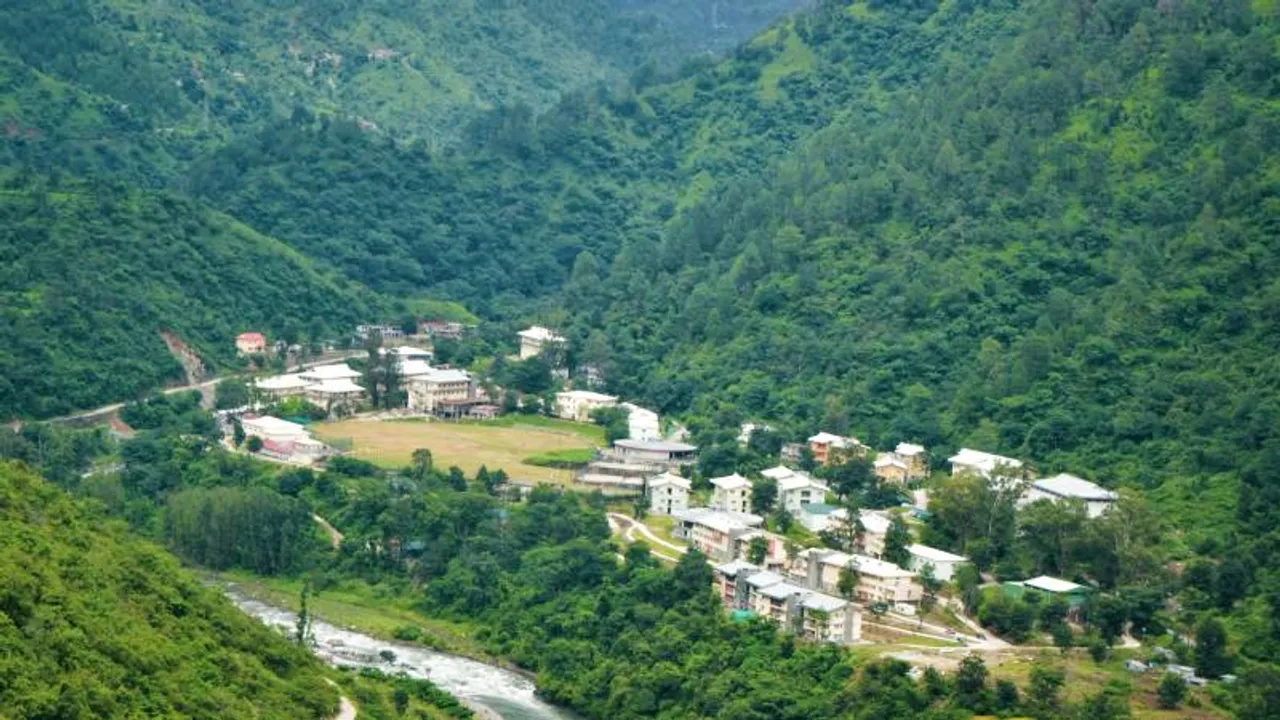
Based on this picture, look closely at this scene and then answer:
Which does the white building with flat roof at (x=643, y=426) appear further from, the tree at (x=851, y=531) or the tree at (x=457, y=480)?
the tree at (x=851, y=531)

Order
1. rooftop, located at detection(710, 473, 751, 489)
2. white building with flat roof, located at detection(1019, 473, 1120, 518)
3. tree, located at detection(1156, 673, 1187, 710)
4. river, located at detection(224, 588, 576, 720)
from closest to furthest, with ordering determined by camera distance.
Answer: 1. tree, located at detection(1156, 673, 1187, 710)
2. river, located at detection(224, 588, 576, 720)
3. white building with flat roof, located at detection(1019, 473, 1120, 518)
4. rooftop, located at detection(710, 473, 751, 489)

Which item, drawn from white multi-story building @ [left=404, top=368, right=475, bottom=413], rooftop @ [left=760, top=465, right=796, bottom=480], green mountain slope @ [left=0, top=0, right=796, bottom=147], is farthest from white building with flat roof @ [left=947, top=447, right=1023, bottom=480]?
green mountain slope @ [left=0, top=0, right=796, bottom=147]

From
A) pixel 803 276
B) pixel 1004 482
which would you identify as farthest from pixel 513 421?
pixel 1004 482

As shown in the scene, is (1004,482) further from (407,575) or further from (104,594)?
(104,594)

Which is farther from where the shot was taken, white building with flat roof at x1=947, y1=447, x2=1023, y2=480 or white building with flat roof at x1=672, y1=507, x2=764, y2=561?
white building with flat roof at x1=947, y1=447, x2=1023, y2=480

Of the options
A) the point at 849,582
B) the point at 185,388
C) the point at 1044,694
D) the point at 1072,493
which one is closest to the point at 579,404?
the point at 185,388

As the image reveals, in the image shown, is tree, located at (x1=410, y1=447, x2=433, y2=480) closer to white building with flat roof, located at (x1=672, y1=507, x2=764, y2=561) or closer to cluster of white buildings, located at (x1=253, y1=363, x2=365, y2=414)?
white building with flat roof, located at (x1=672, y1=507, x2=764, y2=561)

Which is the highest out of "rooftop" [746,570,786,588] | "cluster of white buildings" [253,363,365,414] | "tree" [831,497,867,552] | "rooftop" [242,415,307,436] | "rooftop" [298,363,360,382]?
"rooftop" [298,363,360,382]
